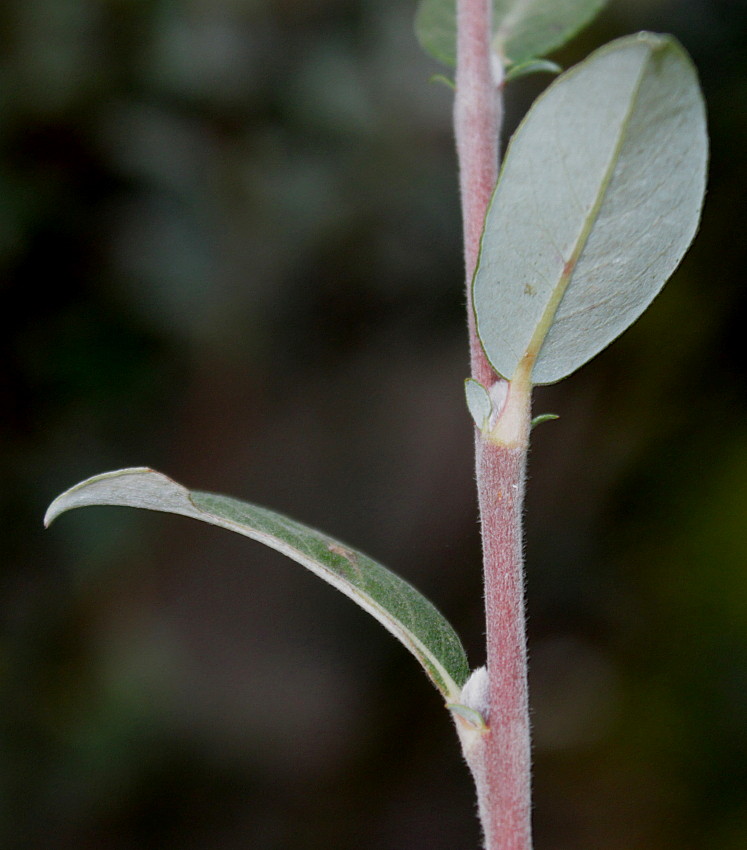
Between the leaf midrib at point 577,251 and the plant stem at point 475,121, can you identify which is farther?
the plant stem at point 475,121

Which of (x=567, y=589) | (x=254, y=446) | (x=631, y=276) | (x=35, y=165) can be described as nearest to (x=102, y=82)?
(x=35, y=165)

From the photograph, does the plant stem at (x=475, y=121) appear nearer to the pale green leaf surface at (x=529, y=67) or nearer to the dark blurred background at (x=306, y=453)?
the pale green leaf surface at (x=529, y=67)

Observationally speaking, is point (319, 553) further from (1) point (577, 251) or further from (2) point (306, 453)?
(2) point (306, 453)

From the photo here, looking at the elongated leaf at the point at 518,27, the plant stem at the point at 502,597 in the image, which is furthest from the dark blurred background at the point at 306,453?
the plant stem at the point at 502,597

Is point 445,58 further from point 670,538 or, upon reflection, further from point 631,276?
point 670,538

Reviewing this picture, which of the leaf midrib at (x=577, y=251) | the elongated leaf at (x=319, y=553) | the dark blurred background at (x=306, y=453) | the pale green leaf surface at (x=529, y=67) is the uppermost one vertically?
the pale green leaf surface at (x=529, y=67)
